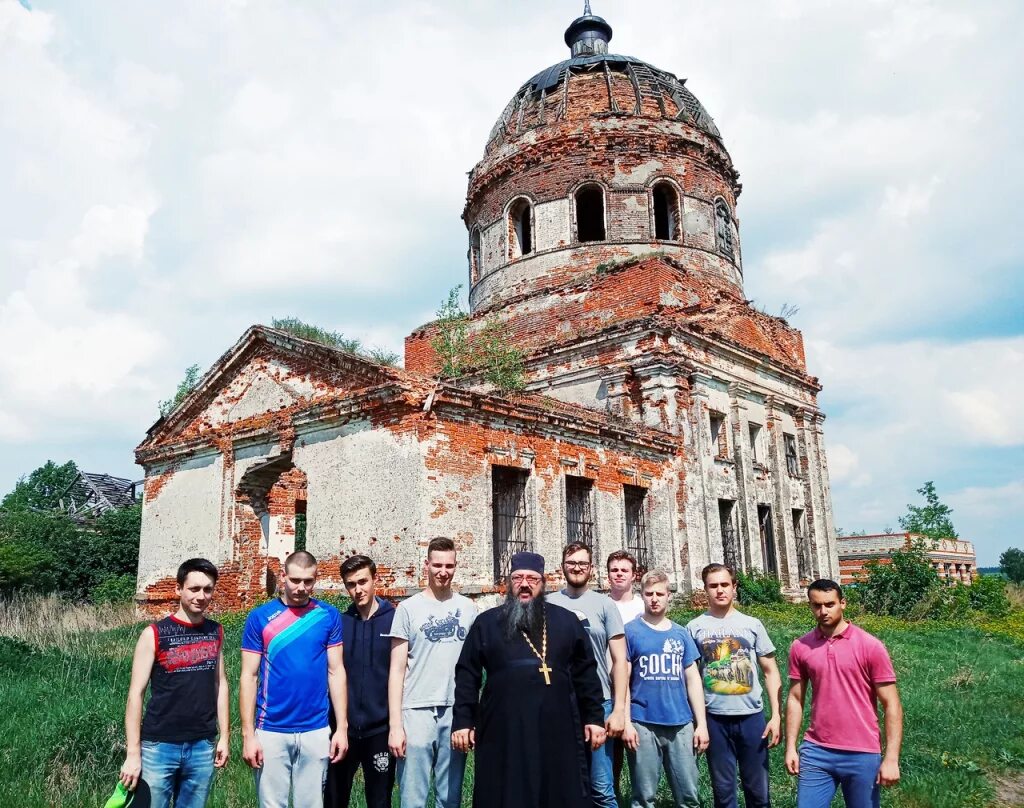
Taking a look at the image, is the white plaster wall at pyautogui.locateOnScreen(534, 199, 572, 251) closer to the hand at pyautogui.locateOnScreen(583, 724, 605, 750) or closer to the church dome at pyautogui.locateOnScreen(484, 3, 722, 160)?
the church dome at pyautogui.locateOnScreen(484, 3, 722, 160)

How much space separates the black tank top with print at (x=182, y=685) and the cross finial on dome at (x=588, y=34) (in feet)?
87.9

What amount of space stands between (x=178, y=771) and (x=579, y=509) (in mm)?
11237

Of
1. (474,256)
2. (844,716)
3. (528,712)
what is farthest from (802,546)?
(528,712)

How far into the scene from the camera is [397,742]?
407 centimetres

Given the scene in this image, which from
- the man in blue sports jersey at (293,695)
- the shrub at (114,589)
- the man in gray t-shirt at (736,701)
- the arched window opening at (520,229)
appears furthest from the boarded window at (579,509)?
the shrub at (114,589)

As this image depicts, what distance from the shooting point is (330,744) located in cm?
411

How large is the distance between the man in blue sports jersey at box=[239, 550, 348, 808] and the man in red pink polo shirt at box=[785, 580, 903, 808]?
92.8 inches

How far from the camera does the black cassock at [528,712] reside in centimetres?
362

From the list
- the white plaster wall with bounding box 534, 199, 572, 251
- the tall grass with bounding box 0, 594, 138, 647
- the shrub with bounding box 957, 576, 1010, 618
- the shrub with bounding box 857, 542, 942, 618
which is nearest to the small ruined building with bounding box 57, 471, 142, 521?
the tall grass with bounding box 0, 594, 138, 647

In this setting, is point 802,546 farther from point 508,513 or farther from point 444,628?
point 444,628

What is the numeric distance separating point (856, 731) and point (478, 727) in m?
1.83

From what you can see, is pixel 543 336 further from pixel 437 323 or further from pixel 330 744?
pixel 330 744

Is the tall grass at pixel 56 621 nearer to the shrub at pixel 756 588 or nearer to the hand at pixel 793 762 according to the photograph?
the hand at pixel 793 762

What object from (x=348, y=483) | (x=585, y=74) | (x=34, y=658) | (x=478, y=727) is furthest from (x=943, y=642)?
(x=585, y=74)
